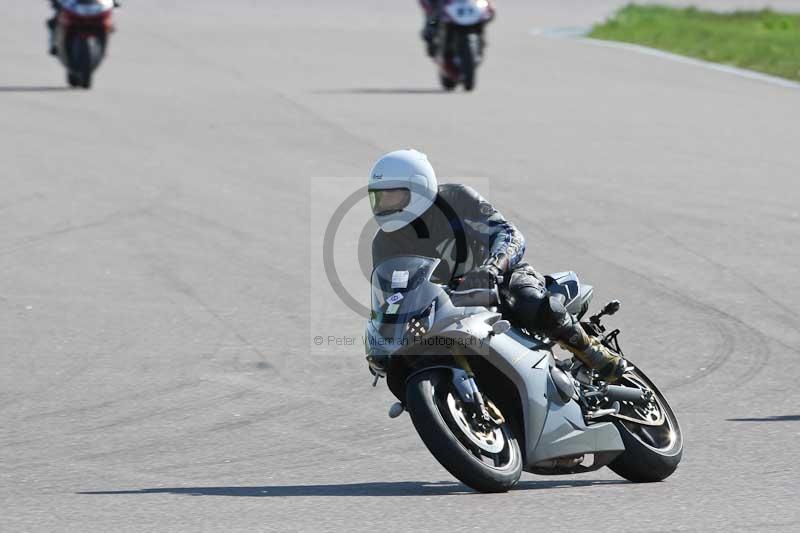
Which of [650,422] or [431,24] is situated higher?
[650,422]

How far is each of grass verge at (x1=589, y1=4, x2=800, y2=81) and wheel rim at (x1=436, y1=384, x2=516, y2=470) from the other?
57.1 feet

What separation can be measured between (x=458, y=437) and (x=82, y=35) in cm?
1518

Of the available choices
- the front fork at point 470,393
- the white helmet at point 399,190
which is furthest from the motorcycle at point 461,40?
the front fork at point 470,393

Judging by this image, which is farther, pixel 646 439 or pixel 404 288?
pixel 646 439

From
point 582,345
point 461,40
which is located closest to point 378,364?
point 582,345

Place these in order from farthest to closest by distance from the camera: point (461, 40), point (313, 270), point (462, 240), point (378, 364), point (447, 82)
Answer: point (447, 82)
point (461, 40)
point (313, 270)
point (462, 240)
point (378, 364)

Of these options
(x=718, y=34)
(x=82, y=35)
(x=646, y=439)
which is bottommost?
(x=718, y=34)

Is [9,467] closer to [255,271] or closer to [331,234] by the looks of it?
[255,271]

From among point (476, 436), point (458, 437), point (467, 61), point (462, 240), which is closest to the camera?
point (458, 437)

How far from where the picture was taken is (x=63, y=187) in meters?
15.5

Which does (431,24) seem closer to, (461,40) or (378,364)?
(461,40)

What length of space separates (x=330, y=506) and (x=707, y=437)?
251cm

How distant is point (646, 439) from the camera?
7801mm

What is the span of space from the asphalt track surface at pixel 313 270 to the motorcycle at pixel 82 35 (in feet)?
1.44
